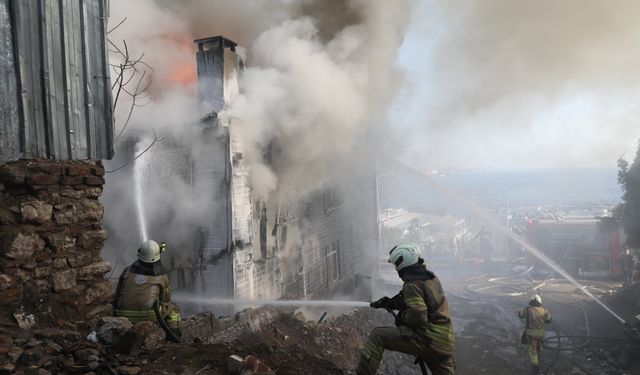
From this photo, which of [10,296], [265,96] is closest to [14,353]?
[10,296]

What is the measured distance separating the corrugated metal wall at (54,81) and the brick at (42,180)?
0.71ft

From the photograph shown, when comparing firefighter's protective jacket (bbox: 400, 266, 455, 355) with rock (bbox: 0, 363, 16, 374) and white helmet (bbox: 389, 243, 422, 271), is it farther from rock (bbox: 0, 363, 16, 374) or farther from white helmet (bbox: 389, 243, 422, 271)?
rock (bbox: 0, 363, 16, 374)

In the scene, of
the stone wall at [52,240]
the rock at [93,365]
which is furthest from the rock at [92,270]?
the rock at [93,365]

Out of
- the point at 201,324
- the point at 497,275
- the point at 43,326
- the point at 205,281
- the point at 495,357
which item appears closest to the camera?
the point at 43,326

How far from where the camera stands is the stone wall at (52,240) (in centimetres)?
346

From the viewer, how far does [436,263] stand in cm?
2144

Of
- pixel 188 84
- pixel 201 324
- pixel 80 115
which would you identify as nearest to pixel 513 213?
pixel 188 84

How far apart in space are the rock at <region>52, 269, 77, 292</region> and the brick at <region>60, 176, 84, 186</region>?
2.42 ft

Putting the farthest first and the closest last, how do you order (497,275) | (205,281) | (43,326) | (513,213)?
(513,213), (497,275), (205,281), (43,326)

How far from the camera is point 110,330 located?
358 centimetres

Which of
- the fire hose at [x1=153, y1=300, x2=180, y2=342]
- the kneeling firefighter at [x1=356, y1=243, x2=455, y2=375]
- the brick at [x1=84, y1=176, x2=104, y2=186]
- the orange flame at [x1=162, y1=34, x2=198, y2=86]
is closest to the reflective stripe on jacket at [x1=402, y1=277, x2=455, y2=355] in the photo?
the kneeling firefighter at [x1=356, y1=243, x2=455, y2=375]

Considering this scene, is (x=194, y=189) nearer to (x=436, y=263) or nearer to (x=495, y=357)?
(x=495, y=357)

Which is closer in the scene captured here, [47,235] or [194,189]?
[47,235]

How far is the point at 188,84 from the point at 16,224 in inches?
292
